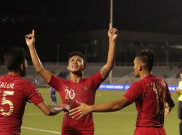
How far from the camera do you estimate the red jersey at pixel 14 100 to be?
210 inches

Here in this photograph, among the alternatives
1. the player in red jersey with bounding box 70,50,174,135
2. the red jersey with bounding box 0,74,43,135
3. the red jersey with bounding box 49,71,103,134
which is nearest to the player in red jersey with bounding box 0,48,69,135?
the red jersey with bounding box 0,74,43,135

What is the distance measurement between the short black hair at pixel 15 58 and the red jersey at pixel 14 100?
0.13 meters

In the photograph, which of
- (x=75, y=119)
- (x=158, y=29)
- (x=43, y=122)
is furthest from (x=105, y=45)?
(x=75, y=119)

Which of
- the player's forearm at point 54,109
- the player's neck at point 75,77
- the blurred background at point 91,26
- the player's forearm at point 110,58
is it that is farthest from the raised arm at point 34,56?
the blurred background at point 91,26

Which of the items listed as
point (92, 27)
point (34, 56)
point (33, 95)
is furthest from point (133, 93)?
point (92, 27)

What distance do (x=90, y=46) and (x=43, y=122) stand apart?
70011 millimetres

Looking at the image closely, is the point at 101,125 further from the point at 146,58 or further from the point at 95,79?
the point at 146,58

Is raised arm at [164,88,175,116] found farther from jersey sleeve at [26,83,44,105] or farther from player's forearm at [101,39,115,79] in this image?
jersey sleeve at [26,83,44,105]

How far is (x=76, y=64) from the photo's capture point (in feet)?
22.1

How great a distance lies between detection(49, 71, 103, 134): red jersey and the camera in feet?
21.1

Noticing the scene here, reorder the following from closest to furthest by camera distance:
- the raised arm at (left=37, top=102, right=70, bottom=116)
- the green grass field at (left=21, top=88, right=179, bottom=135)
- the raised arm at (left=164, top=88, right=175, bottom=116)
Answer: the raised arm at (left=37, top=102, right=70, bottom=116), the raised arm at (left=164, top=88, right=175, bottom=116), the green grass field at (left=21, top=88, right=179, bottom=135)

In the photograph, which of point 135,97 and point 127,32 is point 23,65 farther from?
point 127,32

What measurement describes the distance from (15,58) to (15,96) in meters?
0.46

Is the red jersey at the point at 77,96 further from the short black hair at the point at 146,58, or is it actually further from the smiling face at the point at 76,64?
the short black hair at the point at 146,58
